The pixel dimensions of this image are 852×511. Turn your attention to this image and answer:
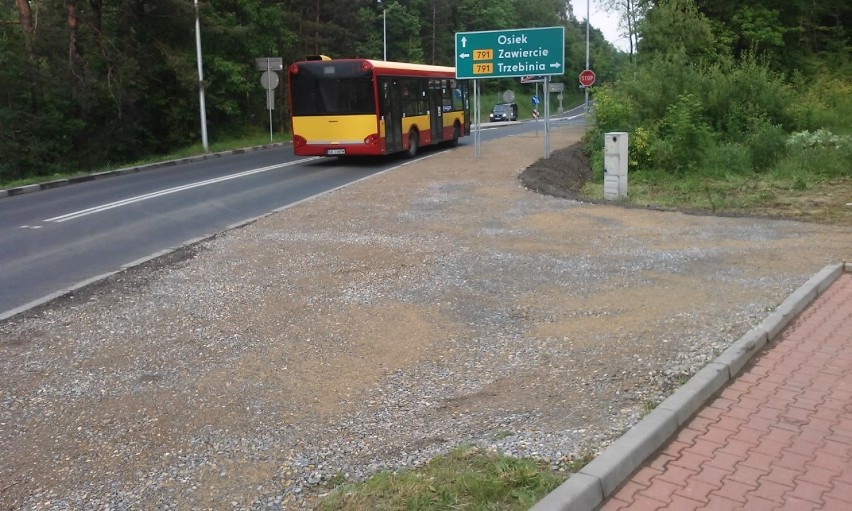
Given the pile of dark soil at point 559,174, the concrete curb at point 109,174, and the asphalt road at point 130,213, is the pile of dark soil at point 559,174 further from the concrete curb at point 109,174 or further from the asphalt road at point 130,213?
Result: the concrete curb at point 109,174

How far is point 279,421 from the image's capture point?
5152 mm

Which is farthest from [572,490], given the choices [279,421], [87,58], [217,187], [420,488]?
[87,58]

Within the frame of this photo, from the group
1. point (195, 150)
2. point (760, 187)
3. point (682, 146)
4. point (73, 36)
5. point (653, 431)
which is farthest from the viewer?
point (195, 150)

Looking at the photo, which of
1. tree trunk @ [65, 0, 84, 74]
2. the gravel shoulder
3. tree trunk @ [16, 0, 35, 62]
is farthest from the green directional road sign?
tree trunk @ [16, 0, 35, 62]

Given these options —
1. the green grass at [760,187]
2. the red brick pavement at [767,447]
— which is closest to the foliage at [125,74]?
the green grass at [760,187]

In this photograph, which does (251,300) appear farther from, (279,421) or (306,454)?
(306,454)

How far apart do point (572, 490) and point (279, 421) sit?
A: 6.64 ft

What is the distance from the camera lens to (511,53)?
23406mm

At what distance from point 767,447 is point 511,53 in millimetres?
19953

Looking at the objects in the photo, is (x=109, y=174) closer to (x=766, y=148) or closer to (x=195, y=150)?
(x=195, y=150)

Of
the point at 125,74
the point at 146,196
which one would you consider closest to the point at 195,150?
the point at 125,74

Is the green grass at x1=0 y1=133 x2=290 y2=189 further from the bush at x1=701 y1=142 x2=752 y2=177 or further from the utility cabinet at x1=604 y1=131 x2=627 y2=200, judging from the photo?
the bush at x1=701 y1=142 x2=752 y2=177

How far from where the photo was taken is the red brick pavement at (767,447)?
410 cm

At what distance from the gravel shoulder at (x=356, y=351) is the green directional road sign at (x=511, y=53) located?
12072 millimetres
